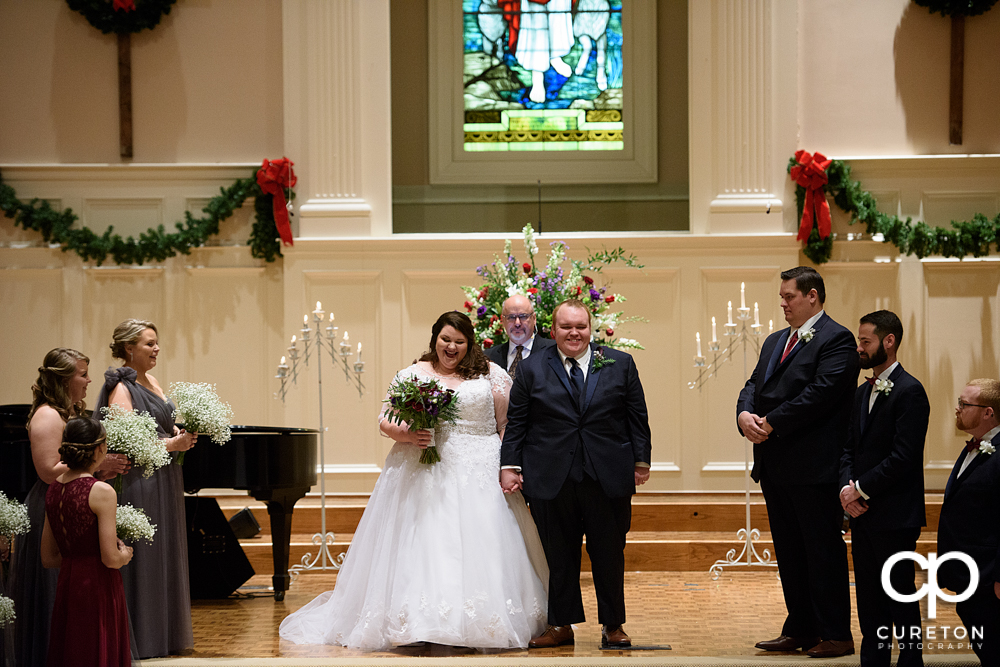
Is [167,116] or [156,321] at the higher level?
[167,116]

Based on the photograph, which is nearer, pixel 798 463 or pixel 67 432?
pixel 67 432

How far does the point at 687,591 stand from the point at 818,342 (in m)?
2.26

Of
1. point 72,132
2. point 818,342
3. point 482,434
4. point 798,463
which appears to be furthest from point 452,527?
point 72,132

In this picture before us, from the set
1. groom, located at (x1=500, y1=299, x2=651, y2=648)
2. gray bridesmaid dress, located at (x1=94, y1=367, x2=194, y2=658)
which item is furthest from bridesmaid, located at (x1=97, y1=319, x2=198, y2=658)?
groom, located at (x1=500, y1=299, x2=651, y2=648)

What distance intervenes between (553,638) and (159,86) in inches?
240

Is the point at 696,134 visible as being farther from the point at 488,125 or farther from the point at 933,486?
the point at 933,486

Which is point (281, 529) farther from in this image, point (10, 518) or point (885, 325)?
point (885, 325)

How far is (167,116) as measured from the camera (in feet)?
27.3

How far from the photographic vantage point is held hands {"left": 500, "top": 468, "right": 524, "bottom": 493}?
4.59 meters

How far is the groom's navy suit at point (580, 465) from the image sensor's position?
4.52m

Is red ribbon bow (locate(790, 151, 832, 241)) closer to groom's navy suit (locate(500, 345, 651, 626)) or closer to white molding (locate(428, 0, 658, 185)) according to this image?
white molding (locate(428, 0, 658, 185))

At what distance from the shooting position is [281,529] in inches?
230

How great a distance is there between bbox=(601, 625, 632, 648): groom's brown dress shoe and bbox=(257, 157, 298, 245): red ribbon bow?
14.9 ft

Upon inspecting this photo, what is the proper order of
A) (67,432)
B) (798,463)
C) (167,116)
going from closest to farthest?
(67,432)
(798,463)
(167,116)
